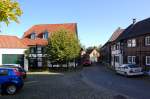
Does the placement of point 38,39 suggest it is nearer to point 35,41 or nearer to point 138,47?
point 35,41

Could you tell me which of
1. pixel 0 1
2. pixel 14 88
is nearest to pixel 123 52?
pixel 14 88

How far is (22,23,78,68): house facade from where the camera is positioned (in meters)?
51.8

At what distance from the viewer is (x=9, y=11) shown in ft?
27.9

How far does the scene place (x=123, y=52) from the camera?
4828cm

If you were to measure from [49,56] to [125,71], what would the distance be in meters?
16.3

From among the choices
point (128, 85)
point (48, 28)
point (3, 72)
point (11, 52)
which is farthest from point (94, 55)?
point (3, 72)

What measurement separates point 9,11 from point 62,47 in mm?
37634

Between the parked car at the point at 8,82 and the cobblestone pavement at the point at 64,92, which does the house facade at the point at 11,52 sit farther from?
the parked car at the point at 8,82

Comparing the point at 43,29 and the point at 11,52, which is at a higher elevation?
the point at 43,29

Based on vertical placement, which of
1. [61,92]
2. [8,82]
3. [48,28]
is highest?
[48,28]

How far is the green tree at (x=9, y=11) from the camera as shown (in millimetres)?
8336

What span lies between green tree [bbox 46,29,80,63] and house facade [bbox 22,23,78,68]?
4.26 m

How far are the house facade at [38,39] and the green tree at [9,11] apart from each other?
136ft

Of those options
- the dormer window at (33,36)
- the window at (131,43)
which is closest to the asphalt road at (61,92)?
the window at (131,43)
